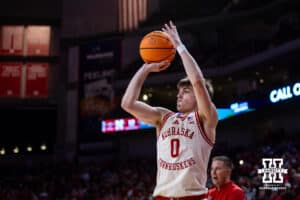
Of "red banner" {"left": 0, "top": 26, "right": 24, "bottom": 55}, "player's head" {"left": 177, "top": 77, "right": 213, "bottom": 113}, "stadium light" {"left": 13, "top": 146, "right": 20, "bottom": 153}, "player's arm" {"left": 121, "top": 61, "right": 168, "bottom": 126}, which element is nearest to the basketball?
"player's arm" {"left": 121, "top": 61, "right": 168, "bottom": 126}

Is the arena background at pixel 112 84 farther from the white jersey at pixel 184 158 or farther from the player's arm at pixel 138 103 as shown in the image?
the white jersey at pixel 184 158

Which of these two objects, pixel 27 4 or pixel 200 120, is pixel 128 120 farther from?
pixel 200 120

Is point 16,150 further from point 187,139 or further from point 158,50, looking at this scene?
point 187,139

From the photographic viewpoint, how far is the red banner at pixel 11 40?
25.3m

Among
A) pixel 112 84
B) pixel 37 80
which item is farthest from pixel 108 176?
pixel 37 80

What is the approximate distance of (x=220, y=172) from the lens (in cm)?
438

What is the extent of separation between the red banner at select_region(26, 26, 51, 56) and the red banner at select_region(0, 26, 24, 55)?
15.7 inches

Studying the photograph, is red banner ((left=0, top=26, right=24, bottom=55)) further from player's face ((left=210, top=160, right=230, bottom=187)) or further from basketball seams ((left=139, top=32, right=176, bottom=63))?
basketball seams ((left=139, top=32, right=176, bottom=63))

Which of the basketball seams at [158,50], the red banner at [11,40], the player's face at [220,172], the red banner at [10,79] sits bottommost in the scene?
the player's face at [220,172]

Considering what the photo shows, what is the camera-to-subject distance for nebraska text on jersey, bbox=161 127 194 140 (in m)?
3.20

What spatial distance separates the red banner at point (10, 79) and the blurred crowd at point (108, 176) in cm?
362

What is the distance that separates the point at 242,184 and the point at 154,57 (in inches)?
347

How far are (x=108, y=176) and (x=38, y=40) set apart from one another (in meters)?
9.60

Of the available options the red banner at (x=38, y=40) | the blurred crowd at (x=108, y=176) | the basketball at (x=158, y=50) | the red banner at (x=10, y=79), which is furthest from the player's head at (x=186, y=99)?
the red banner at (x=38, y=40)
